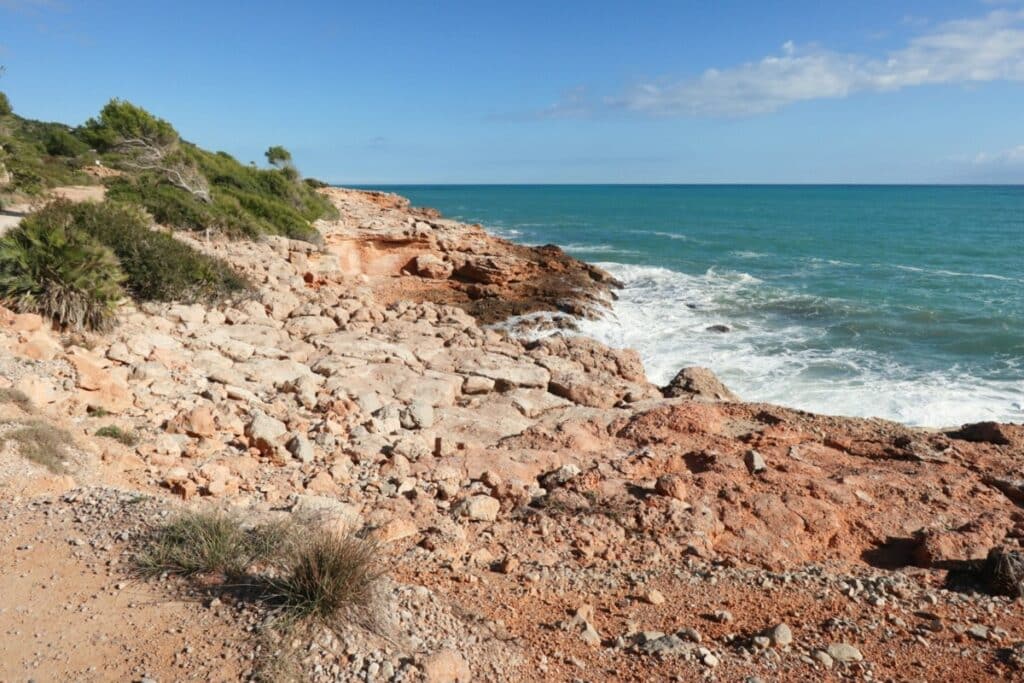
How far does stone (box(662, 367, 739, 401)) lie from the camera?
483 inches

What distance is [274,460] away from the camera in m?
7.70

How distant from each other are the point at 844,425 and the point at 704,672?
21.5 ft

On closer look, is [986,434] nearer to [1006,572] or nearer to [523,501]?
[1006,572]

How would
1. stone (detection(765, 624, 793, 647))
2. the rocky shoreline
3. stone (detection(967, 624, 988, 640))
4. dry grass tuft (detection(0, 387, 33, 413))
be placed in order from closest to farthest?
the rocky shoreline → stone (detection(765, 624, 793, 647)) → stone (detection(967, 624, 988, 640)) → dry grass tuft (detection(0, 387, 33, 413))

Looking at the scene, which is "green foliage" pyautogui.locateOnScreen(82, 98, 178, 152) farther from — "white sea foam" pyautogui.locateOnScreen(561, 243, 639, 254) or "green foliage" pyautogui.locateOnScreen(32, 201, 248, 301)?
"white sea foam" pyautogui.locateOnScreen(561, 243, 639, 254)

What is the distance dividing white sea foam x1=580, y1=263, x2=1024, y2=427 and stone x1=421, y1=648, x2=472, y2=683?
11444 millimetres

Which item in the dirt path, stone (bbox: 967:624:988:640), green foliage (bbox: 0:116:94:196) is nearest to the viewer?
the dirt path

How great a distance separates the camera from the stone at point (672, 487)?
7297 mm

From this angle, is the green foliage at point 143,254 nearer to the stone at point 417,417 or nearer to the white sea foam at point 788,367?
the stone at point 417,417

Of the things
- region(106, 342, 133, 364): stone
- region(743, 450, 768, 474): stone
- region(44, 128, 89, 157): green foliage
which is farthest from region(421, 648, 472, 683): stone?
region(44, 128, 89, 157): green foliage

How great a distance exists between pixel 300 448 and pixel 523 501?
8.92 ft

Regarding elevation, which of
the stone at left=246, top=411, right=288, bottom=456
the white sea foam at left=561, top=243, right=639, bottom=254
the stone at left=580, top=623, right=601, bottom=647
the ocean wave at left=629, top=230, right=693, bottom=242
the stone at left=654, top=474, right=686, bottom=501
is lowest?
the stone at left=580, top=623, right=601, bottom=647

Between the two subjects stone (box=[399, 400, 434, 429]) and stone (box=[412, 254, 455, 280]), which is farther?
stone (box=[412, 254, 455, 280])

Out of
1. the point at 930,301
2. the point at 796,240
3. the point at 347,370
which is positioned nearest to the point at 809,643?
the point at 347,370
